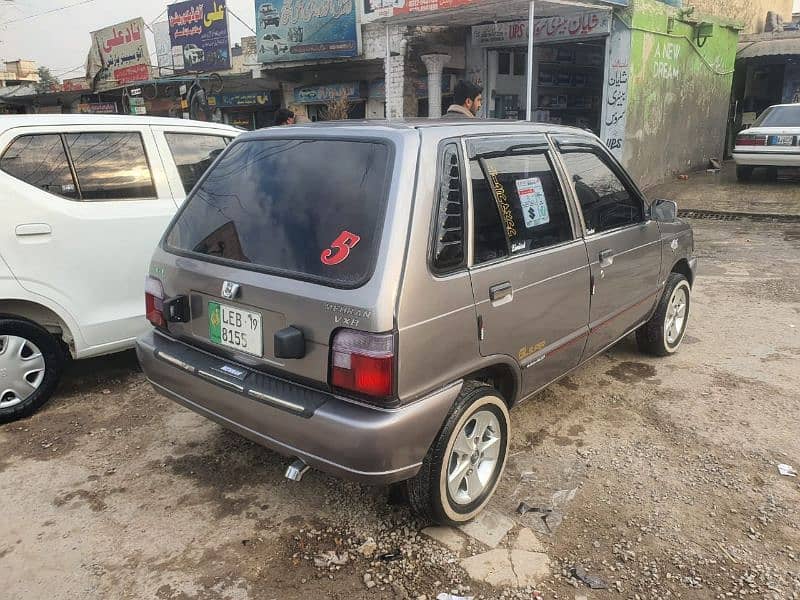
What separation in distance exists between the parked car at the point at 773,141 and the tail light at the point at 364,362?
11.6 metres

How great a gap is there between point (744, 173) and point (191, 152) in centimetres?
1188

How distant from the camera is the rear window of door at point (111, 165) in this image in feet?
12.8

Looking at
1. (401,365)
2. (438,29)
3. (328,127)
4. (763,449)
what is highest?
(438,29)

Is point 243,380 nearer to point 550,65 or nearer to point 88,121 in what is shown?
point 88,121

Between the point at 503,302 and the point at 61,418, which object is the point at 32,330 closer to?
the point at 61,418

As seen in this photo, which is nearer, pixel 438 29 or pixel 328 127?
pixel 328 127

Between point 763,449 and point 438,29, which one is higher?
point 438,29

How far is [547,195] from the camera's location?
3.12 metres

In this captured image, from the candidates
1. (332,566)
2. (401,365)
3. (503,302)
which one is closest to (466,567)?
(332,566)

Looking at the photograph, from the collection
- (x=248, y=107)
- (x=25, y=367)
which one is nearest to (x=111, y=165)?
(x=25, y=367)

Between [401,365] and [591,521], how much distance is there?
1.27 meters

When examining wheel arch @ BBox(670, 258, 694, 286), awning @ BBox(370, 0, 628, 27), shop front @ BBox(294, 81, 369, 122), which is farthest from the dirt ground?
shop front @ BBox(294, 81, 369, 122)

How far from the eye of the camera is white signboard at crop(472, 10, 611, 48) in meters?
11.0

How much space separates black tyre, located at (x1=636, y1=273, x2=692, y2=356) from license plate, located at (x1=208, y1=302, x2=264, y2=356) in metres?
3.05
